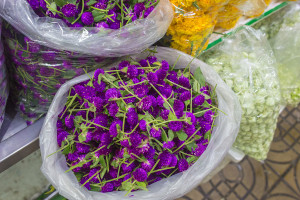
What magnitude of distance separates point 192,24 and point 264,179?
1257mm

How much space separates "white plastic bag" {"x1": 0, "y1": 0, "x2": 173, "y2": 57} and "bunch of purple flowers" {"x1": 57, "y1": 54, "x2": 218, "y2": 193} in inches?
2.4

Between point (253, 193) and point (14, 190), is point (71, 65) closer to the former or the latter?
point (14, 190)

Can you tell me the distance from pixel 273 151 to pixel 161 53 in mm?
1312

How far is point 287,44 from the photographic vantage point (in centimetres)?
135

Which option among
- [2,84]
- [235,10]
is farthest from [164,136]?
[235,10]

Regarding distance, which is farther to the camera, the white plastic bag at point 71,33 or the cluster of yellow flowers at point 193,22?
the cluster of yellow flowers at point 193,22

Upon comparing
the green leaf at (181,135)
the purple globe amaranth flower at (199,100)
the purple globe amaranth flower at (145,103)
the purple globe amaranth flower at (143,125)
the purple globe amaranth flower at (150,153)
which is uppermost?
the purple globe amaranth flower at (145,103)

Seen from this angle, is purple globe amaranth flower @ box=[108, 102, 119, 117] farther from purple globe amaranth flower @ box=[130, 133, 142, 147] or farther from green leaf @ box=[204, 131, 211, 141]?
green leaf @ box=[204, 131, 211, 141]


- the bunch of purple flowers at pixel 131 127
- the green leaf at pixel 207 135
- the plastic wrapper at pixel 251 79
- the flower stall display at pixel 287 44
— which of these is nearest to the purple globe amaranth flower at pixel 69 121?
the bunch of purple flowers at pixel 131 127

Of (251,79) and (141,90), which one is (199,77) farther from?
(251,79)

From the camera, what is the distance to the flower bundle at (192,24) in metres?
0.76

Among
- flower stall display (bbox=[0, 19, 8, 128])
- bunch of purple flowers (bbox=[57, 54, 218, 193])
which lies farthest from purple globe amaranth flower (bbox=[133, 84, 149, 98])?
flower stall display (bbox=[0, 19, 8, 128])

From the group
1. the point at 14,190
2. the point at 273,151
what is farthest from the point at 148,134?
the point at 273,151

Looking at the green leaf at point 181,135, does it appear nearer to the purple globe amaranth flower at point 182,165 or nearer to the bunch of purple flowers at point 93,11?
the purple globe amaranth flower at point 182,165
